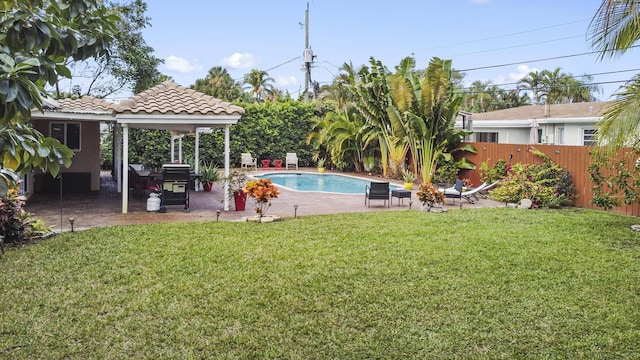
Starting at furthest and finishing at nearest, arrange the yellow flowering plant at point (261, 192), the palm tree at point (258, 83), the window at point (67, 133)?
the palm tree at point (258, 83) → the window at point (67, 133) → the yellow flowering plant at point (261, 192)

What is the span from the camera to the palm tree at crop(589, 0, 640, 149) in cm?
892

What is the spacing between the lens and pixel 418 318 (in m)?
6.39

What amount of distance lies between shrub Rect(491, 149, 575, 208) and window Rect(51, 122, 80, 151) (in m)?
14.6

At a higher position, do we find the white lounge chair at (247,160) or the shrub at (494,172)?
the white lounge chair at (247,160)

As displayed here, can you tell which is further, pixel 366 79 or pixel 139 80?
pixel 139 80

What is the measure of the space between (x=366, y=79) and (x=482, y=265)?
16.0 m

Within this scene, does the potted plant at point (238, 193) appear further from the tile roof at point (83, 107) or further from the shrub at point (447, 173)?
the shrub at point (447, 173)

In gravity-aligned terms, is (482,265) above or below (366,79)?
below

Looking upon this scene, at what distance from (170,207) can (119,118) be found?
9.55ft

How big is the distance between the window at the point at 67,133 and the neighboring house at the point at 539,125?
18559 mm

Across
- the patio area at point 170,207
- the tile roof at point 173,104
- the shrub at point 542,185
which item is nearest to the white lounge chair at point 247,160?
the patio area at point 170,207

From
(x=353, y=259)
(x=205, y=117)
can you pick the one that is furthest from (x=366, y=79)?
(x=353, y=259)

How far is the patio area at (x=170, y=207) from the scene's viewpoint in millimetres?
12312

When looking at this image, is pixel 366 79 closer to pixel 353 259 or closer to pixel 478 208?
pixel 478 208
